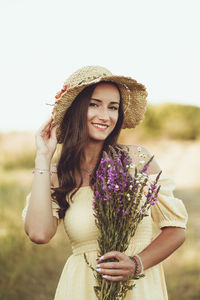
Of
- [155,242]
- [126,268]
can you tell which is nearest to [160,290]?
[155,242]

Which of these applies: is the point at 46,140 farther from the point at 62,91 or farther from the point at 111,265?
the point at 111,265

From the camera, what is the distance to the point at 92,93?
92.8 inches

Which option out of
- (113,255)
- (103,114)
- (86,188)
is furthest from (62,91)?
(113,255)

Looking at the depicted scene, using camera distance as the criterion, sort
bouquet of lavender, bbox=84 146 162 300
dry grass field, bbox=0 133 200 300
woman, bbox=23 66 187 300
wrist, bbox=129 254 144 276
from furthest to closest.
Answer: dry grass field, bbox=0 133 200 300
woman, bbox=23 66 187 300
wrist, bbox=129 254 144 276
bouquet of lavender, bbox=84 146 162 300

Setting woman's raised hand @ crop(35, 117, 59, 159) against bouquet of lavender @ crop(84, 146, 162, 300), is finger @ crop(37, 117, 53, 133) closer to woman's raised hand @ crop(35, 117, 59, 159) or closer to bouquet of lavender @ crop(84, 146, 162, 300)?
woman's raised hand @ crop(35, 117, 59, 159)

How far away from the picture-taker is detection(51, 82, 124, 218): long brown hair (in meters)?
2.38

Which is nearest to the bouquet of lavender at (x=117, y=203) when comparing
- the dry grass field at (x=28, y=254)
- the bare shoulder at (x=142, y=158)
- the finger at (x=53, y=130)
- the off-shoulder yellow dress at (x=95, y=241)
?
the off-shoulder yellow dress at (x=95, y=241)

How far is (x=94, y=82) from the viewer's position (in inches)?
90.0

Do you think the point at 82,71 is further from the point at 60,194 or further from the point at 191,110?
the point at 191,110

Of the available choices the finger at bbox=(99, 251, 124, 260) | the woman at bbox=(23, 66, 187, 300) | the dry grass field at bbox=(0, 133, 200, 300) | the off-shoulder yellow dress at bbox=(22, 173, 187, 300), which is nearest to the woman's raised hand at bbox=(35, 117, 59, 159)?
the woman at bbox=(23, 66, 187, 300)

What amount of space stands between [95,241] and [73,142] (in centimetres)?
58

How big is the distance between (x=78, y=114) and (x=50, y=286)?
3152mm

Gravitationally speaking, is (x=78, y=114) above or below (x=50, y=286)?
above

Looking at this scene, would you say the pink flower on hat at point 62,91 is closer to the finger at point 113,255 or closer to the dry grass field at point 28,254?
the finger at point 113,255
